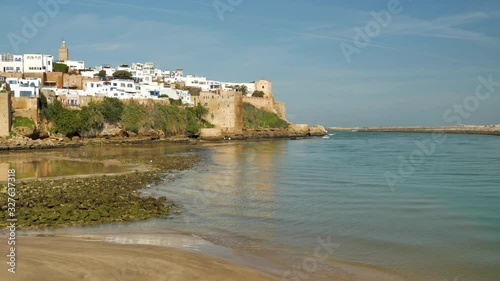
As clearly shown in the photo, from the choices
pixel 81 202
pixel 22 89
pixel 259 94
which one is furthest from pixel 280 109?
pixel 81 202

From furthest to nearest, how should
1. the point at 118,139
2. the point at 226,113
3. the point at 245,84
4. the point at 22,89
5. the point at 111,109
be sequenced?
the point at 245,84, the point at 226,113, the point at 111,109, the point at 118,139, the point at 22,89

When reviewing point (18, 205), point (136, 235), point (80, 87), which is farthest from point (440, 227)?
point (80, 87)

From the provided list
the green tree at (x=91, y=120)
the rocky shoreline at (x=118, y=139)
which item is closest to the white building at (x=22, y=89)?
the rocky shoreline at (x=118, y=139)

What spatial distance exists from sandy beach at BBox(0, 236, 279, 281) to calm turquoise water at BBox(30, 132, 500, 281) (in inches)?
51.5

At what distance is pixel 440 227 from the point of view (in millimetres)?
11250

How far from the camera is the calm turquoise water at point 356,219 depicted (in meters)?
8.65

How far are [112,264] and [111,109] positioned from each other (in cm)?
4404

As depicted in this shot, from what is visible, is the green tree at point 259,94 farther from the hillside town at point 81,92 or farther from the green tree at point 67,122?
the green tree at point 67,122

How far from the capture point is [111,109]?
4900cm

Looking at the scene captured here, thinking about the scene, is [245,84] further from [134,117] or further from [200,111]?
[134,117]

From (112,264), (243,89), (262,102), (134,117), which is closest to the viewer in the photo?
(112,264)

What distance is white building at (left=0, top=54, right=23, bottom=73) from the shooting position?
183 ft

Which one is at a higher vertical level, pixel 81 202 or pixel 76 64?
pixel 76 64

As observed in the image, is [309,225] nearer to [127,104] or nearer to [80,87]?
[127,104]
